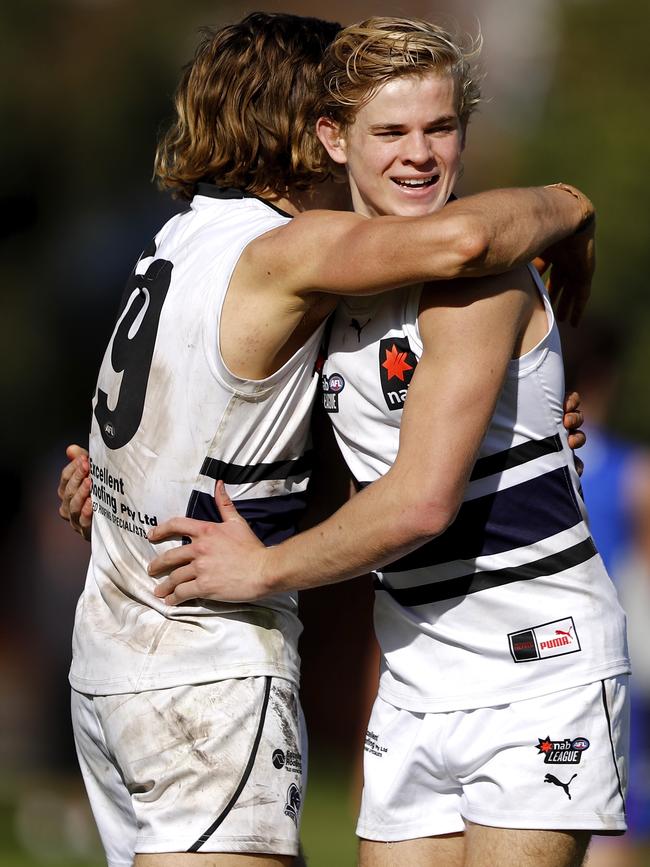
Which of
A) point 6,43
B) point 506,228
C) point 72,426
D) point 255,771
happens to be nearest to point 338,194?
A: point 506,228

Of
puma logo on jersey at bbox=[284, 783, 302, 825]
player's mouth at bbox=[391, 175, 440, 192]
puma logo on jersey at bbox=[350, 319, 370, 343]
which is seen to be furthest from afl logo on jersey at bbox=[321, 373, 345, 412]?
puma logo on jersey at bbox=[284, 783, 302, 825]

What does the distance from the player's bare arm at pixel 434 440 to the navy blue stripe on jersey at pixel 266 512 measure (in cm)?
21

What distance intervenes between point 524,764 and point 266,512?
0.90 m

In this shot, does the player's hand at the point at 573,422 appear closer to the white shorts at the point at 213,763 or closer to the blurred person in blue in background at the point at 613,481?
the white shorts at the point at 213,763

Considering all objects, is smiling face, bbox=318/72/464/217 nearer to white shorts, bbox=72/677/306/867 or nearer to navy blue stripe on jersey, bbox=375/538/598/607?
navy blue stripe on jersey, bbox=375/538/598/607

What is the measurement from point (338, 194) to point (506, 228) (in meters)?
0.86

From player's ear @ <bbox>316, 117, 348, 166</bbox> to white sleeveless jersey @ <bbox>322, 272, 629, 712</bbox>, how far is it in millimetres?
418

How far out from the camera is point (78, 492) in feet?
11.7

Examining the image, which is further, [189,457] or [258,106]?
[258,106]

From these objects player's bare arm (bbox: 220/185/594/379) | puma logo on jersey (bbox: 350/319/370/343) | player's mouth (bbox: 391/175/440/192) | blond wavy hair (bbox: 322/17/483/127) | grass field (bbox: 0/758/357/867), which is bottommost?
grass field (bbox: 0/758/357/867)

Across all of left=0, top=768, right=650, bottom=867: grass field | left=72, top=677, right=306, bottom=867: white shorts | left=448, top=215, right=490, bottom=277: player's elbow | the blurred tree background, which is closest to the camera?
left=448, top=215, right=490, bottom=277: player's elbow

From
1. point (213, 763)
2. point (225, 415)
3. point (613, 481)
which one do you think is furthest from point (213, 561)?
point (613, 481)

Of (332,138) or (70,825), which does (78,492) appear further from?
(70,825)

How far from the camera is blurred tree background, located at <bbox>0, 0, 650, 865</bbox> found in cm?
1149
